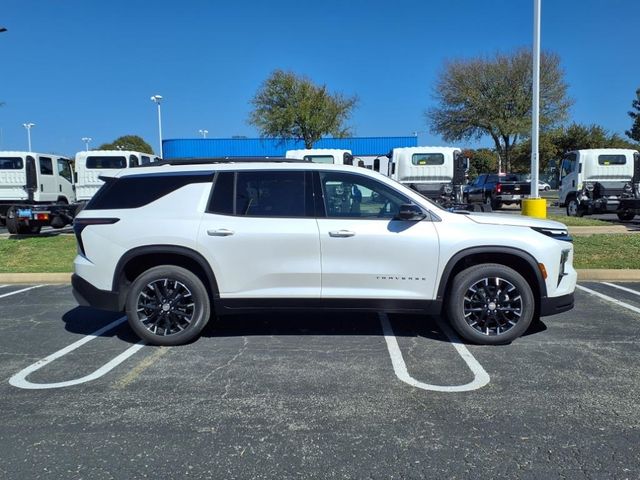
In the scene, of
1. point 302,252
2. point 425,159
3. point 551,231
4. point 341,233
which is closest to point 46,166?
point 425,159

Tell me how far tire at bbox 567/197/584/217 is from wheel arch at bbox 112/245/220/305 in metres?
16.2

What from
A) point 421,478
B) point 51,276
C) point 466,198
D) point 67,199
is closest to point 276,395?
point 421,478

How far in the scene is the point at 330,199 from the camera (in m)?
5.30

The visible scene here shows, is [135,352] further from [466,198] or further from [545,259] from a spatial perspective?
[466,198]

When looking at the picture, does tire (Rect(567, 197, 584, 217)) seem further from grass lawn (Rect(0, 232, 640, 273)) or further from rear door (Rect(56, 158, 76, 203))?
rear door (Rect(56, 158, 76, 203))

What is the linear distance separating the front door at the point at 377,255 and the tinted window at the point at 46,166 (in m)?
13.2

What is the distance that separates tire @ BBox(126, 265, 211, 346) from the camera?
5270mm

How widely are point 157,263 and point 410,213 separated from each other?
2547 mm

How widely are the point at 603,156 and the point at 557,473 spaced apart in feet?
58.6

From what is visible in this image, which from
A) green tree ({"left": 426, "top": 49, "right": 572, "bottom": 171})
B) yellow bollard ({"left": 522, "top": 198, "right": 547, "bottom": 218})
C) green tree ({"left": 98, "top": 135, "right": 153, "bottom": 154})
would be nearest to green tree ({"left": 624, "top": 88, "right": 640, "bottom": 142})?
green tree ({"left": 426, "top": 49, "right": 572, "bottom": 171})

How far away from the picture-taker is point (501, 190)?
23.8 m

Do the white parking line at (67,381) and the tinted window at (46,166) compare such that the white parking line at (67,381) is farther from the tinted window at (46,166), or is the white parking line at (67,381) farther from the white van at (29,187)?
the tinted window at (46,166)

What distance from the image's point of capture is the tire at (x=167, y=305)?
5.27m

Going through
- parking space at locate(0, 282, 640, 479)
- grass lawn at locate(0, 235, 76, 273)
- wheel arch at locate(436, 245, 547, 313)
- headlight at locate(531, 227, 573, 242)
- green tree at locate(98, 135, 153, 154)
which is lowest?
parking space at locate(0, 282, 640, 479)
